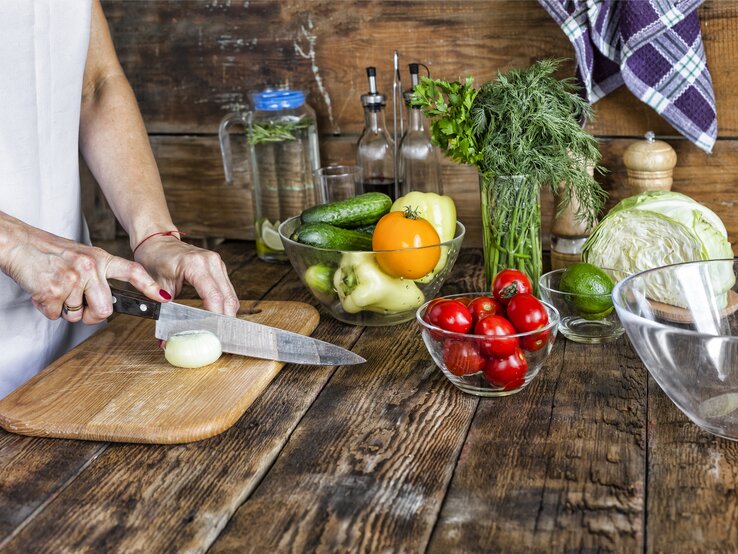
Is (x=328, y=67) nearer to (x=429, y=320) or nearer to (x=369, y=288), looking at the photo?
(x=369, y=288)

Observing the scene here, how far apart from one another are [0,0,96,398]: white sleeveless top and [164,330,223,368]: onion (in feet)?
1.09

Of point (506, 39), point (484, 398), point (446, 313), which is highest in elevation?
point (506, 39)

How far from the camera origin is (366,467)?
917 mm

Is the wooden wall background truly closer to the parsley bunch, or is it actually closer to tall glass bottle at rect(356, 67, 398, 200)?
tall glass bottle at rect(356, 67, 398, 200)

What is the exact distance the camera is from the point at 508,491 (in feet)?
2.80

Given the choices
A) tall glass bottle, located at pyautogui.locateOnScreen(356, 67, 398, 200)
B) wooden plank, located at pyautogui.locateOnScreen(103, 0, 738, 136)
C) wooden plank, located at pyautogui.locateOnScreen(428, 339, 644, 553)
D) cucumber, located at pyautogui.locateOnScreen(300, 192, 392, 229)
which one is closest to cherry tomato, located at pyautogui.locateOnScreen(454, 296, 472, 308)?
wooden plank, located at pyautogui.locateOnScreen(428, 339, 644, 553)

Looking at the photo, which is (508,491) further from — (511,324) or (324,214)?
(324,214)

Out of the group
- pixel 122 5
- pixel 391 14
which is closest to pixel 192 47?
pixel 122 5

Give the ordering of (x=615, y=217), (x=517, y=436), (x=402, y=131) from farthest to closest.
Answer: (x=402, y=131) < (x=615, y=217) < (x=517, y=436)

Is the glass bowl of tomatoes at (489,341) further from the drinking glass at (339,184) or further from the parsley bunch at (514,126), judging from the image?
the drinking glass at (339,184)

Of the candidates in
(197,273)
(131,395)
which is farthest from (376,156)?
(131,395)

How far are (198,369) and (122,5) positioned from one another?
1.04m

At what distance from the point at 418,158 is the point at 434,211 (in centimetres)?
27

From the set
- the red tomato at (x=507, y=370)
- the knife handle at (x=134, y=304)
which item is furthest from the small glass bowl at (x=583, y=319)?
the knife handle at (x=134, y=304)
